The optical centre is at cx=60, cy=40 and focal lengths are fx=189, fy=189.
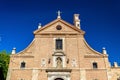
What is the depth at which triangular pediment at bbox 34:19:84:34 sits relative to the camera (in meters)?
24.9

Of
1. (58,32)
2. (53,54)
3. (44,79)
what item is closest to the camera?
(44,79)

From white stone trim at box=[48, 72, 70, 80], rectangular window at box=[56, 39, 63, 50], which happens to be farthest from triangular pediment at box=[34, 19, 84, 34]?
white stone trim at box=[48, 72, 70, 80]

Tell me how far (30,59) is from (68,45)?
5.07 metres

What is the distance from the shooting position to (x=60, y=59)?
22828mm

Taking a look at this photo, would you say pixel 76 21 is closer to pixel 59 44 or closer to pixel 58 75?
pixel 59 44

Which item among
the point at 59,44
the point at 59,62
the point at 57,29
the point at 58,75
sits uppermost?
the point at 57,29

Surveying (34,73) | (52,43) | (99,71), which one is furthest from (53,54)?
(99,71)

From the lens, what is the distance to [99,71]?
871 inches

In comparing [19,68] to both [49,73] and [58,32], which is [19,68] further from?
[58,32]

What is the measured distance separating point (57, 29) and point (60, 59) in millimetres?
4549

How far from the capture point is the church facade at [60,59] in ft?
71.7

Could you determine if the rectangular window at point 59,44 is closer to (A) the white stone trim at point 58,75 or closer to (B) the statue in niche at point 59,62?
(B) the statue in niche at point 59,62

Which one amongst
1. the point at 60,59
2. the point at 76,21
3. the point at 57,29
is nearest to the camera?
the point at 60,59

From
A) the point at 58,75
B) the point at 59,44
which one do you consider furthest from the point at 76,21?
the point at 58,75
